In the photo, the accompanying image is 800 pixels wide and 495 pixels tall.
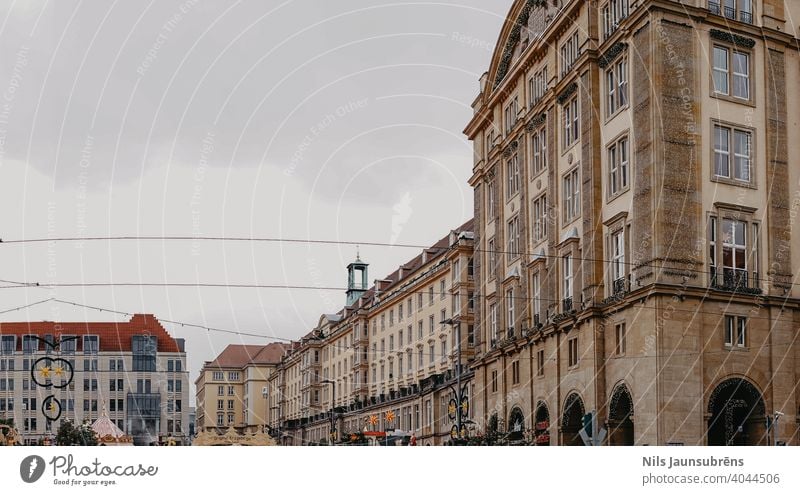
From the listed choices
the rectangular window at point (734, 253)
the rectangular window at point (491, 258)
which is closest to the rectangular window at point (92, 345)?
the rectangular window at point (491, 258)

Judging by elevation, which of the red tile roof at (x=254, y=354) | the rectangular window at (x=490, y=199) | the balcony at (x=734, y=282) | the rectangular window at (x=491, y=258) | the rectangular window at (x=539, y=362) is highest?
the rectangular window at (x=490, y=199)

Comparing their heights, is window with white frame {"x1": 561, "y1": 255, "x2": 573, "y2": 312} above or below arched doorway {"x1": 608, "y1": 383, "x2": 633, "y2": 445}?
above

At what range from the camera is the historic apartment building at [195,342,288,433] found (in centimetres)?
9994

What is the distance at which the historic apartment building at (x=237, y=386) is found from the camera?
328 ft

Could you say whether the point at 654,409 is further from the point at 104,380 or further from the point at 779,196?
the point at 104,380

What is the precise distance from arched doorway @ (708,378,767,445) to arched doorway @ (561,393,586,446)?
604 cm

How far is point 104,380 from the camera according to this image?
8925 cm

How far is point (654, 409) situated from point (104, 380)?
64002 mm

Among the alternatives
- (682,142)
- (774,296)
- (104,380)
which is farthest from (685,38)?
(104,380)

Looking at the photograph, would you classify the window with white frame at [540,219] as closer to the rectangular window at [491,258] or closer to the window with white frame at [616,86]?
the rectangular window at [491,258]

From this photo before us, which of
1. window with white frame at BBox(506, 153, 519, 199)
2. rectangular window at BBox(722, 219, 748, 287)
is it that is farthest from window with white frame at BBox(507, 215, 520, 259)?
rectangular window at BBox(722, 219, 748, 287)

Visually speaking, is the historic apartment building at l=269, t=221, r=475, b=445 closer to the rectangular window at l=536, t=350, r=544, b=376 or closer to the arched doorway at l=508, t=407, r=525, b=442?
the arched doorway at l=508, t=407, r=525, b=442

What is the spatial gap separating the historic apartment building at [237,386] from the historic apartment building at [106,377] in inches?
179

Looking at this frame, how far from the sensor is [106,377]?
291 ft
